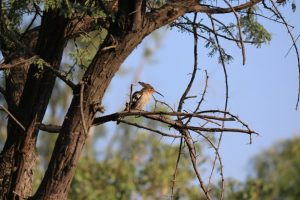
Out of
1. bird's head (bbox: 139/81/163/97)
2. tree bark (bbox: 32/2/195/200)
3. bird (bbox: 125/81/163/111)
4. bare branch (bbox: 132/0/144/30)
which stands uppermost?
bird's head (bbox: 139/81/163/97)

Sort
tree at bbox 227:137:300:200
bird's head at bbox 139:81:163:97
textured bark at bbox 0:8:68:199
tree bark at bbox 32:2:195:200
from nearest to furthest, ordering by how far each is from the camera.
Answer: tree bark at bbox 32:2:195:200
textured bark at bbox 0:8:68:199
bird's head at bbox 139:81:163:97
tree at bbox 227:137:300:200

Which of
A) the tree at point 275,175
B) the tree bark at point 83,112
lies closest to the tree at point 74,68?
the tree bark at point 83,112

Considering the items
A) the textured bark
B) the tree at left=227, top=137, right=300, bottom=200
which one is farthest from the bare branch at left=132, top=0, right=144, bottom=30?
the tree at left=227, top=137, right=300, bottom=200

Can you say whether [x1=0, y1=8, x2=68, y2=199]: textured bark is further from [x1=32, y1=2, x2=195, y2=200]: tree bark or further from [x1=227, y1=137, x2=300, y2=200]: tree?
[x1=227, y1=137, x2=300, y2=200]: tree

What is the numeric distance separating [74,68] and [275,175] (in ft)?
32.8

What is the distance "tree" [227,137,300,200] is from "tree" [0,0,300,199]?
5330 millimetres

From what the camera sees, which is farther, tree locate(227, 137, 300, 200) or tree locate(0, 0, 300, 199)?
tree locate(227, 137, 300, 200)

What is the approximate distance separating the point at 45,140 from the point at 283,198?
8039mm

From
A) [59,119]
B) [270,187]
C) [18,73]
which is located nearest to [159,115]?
[18,73]

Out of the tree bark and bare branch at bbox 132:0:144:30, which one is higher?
bare branch at bbox 132:0:144:30

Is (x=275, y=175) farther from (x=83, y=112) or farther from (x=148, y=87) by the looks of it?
(x=83, y=112)

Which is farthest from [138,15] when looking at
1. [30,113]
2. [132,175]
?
[132,175]

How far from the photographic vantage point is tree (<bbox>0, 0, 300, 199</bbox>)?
12.2 feet

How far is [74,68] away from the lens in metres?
4.49
